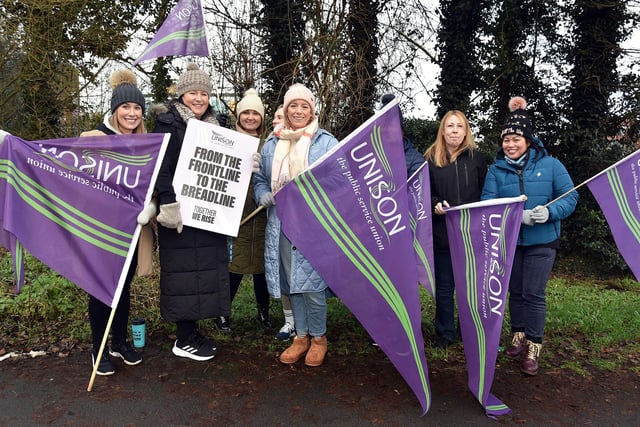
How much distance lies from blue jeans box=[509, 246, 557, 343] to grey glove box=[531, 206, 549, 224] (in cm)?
31

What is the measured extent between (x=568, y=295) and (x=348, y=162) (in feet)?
16.9

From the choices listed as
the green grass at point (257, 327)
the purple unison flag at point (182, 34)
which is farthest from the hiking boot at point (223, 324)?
the purple unison flag at point (182, 34)

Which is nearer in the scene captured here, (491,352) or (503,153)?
(491,352)

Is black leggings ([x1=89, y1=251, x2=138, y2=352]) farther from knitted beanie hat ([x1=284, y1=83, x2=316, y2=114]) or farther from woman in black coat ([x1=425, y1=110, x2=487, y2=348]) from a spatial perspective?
woman in black coat ([x1=425, y1=110, x2=487, y2=348])

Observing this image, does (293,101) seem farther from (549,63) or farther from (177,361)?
(549,63)

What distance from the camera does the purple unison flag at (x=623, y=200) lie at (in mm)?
3797

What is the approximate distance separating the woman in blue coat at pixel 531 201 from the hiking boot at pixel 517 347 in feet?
0.39

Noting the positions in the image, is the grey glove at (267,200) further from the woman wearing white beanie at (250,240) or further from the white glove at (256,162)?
the woman wearing white beanie at (250,240)

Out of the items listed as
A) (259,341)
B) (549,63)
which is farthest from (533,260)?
(549,63)

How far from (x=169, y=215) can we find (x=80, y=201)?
0.61 metres

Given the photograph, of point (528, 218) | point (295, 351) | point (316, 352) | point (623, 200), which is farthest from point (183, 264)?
point (623, 200)

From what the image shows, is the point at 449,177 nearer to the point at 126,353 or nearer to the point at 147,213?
the point at 147,213

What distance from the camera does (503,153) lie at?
13.9 ft

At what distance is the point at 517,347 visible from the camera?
4320mm
